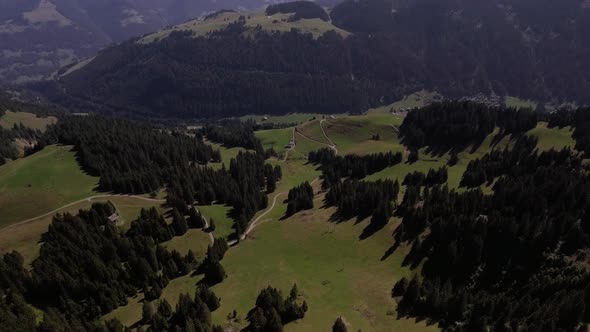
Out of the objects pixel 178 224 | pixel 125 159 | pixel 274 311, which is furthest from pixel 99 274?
pixel 125 159

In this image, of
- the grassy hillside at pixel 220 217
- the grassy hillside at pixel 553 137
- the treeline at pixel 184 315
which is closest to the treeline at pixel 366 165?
the grassy hillside at pixel 220 217

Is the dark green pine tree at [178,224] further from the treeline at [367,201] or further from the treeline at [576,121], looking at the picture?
the treeline at [576,121]

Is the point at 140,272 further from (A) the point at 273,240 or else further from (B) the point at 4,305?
(A) the point at 273,240

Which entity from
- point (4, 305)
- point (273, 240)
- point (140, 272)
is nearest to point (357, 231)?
point (273, 240)

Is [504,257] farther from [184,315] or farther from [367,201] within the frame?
[184,315]

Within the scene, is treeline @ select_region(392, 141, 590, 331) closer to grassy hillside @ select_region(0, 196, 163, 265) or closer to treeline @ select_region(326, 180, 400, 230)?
treeline @ select_region(326, 180, 400, 230)

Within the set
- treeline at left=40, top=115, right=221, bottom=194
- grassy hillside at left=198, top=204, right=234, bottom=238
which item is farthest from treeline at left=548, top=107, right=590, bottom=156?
treeline at left=40, top=115, right=221, bottom=194
